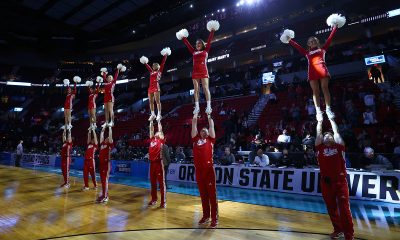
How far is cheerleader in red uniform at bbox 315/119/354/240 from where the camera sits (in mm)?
4059

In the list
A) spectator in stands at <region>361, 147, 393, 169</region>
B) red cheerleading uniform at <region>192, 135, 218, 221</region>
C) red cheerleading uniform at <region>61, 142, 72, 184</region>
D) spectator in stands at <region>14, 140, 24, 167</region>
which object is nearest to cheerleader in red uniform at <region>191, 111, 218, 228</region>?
red cheerleading uniform at <region>192, 135, 218, 221</region>

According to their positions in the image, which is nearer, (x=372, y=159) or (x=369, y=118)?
(x=372, y=159)

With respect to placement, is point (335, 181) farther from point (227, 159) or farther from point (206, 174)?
point (227, 159)

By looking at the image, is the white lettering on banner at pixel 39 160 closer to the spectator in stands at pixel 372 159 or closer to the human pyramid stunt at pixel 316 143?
the human pyramid stunt at pixel 316 143

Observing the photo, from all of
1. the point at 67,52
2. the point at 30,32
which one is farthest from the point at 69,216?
the point at 67,52

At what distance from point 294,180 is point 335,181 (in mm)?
4393

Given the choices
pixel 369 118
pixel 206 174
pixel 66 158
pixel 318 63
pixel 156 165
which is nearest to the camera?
pixel 318 63

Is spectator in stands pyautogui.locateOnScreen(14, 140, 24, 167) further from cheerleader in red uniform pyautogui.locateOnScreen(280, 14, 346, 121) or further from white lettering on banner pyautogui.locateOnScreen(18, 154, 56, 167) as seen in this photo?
cheerleader in red uniform pyautogui.locateOnScreen(280, 14, 346, 121)

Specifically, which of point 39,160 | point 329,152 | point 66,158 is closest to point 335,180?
point 329,152

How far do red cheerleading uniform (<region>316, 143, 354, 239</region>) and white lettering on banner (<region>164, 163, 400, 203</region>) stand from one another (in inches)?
131

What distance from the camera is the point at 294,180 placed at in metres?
8.41

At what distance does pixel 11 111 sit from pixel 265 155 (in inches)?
1233

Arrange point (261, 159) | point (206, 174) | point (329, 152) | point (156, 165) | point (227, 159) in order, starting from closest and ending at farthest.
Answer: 1. point (329, 152)
2. point (206, 174)
3. point (156, 165)
4. point (261, 159)
5. point (227, 159)

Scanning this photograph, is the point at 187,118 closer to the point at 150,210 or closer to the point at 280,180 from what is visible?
the point at 280,180
